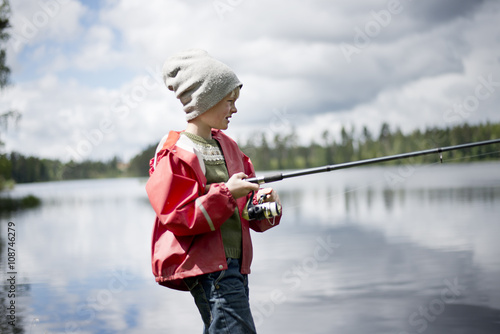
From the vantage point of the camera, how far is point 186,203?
87.4 inches

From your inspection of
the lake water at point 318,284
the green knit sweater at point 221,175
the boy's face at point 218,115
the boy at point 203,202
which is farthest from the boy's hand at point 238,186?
the lake water at point 318,284

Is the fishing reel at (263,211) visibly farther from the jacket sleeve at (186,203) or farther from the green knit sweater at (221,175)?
the jacket sleeve at (186,203)

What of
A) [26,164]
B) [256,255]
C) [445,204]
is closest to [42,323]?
[256,255]

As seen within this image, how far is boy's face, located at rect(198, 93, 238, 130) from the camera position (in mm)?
2457

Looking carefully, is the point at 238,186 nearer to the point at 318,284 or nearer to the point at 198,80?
the point at 198,80

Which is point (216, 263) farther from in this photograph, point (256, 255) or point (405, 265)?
point (256, 255)

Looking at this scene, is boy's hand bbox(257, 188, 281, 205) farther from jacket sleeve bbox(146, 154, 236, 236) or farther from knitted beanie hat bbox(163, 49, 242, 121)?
knitted beanie hat bbox(163, 49, 242, 121)

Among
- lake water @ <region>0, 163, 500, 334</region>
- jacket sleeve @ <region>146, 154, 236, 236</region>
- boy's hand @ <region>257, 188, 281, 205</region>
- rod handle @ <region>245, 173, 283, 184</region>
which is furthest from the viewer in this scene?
lake water @ <region>0, 163, 500, 334</region>

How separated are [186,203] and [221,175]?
29 cm

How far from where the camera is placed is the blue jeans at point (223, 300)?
2.24 meters

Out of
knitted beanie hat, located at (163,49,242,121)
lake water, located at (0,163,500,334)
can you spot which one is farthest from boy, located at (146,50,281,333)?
lake water, located at (0,163,500,334)

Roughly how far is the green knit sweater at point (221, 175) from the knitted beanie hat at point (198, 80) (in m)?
0.14

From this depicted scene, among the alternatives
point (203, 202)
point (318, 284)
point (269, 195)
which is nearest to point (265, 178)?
point (269, 195)

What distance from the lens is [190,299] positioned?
5.50 metres
